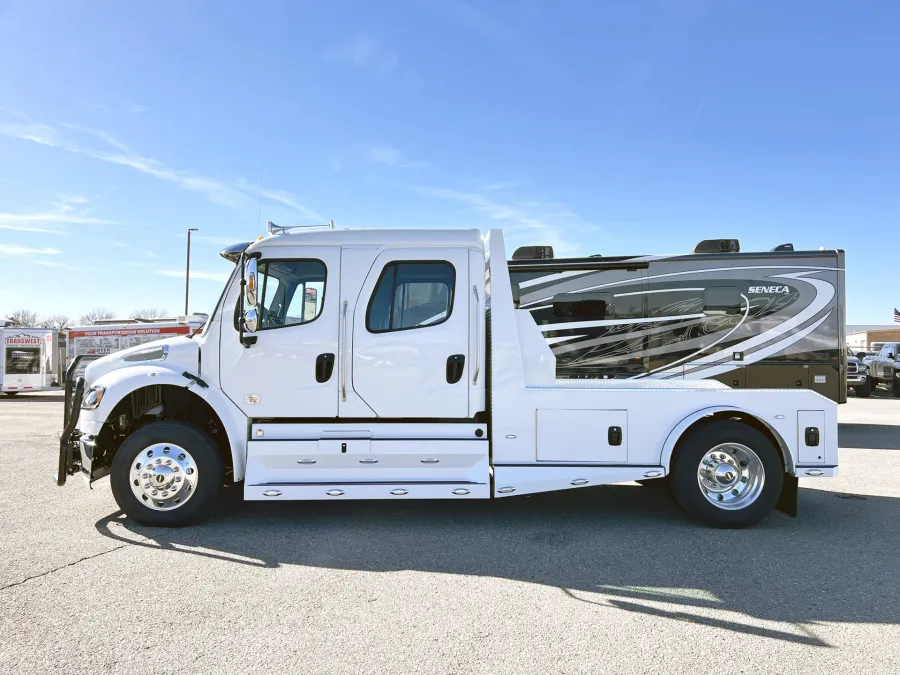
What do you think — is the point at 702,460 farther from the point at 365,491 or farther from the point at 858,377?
the point at 858,377

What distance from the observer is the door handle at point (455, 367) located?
4.95 metres

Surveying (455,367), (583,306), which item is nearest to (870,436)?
(583,306)

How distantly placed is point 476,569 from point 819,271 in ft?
31.1

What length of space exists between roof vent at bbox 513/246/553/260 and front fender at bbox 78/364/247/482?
22.9 feet

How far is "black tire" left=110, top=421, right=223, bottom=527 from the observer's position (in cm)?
482

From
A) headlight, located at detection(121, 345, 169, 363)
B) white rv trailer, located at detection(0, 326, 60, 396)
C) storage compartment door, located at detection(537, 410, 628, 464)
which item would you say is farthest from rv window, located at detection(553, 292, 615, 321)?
white rv trailer, located at detection(0, 326, 60, 396)

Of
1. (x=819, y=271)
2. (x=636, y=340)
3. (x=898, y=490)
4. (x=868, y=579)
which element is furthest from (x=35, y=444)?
(x=819, y=271)

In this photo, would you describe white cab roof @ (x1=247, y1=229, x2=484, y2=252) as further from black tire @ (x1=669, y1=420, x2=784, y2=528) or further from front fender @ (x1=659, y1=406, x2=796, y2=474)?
black tire @ (x1=669, y1=420, x2=784, y2=528)

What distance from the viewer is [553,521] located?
5.15m

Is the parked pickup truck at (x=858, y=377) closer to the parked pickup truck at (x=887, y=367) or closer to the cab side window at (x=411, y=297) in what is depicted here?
the parked pickup truck at (x=887, y=367)

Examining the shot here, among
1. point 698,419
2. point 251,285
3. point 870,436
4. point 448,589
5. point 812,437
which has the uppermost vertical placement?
point 251,285

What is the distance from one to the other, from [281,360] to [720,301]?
845 cm

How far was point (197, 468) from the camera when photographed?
4840 millimetres

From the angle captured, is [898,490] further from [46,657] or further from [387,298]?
[46,657]
